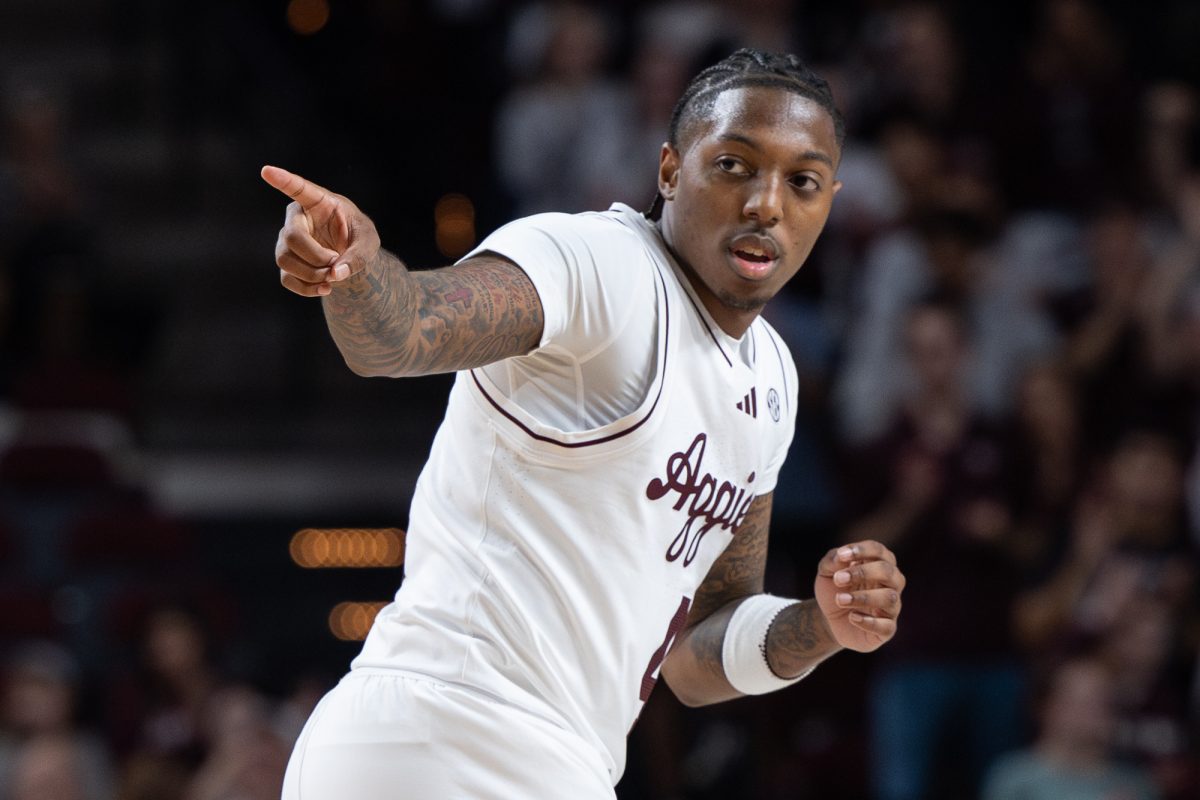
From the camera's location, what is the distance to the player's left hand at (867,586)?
315 centimetres

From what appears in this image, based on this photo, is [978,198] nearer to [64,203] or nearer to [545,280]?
[64,203]

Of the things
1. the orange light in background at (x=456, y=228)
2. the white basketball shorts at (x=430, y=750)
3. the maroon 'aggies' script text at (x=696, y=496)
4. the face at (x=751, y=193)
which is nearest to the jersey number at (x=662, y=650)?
the maroon 'aggies' script text at (x=696, y=496)

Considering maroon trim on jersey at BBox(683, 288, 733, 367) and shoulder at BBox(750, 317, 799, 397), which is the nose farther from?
shoulder at BBox(750, 317, 799, 397)

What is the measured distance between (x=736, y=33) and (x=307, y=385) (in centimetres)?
331

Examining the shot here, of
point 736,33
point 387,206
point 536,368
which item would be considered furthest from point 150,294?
point 536,368

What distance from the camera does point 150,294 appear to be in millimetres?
10141

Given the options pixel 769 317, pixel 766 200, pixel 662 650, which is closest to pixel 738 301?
pixel 766 200

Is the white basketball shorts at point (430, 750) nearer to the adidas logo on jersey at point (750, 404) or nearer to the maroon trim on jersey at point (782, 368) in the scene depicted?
the adidas logo on jersey at point (750, 404)

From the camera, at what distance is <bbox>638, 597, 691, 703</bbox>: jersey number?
3.28 meters

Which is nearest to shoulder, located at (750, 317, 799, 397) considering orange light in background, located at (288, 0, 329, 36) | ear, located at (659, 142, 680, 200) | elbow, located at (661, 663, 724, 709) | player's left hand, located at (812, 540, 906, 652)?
ear, located at (659, 142, 680, 200)

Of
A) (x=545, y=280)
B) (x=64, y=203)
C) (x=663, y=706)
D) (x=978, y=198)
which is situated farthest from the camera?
(x=64, y=203)

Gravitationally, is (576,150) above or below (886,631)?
above

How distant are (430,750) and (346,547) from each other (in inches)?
246

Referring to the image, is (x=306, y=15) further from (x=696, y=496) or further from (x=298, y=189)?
(x=298, y=189)
